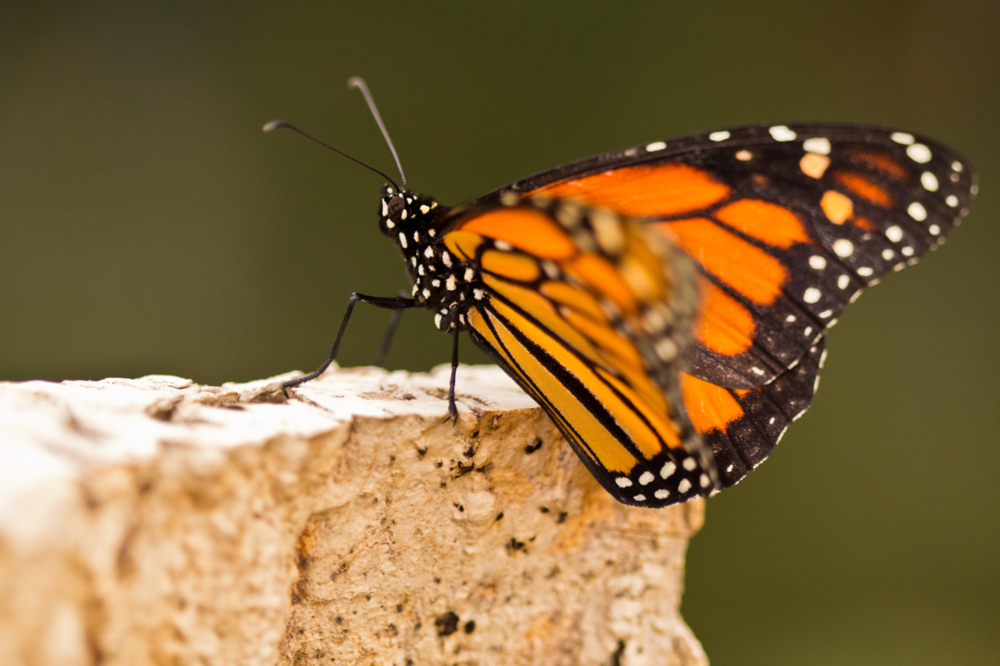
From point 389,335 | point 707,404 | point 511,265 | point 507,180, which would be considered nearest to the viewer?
point 511,265

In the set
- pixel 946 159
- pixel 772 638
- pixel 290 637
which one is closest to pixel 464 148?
pixel 946 159

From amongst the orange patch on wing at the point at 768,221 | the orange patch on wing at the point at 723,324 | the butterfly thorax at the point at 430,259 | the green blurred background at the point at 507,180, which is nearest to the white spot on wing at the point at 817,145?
the orange patch on wing at the point at 768,221

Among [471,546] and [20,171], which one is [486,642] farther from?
[20,171]

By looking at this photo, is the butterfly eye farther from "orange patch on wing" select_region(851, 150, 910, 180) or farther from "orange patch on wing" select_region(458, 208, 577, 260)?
"orange patch on wing" select_region(851, 150, 910, 180)

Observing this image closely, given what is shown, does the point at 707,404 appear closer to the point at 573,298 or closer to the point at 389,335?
the point at 573,298

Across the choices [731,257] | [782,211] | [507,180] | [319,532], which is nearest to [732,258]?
[731,257]

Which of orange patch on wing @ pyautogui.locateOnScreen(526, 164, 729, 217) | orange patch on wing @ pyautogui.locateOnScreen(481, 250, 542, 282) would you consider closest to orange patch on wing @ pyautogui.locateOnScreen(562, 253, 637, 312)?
orange patch on wing @ pyautogui.locateOnScreen(481, 250, 542, 282)
